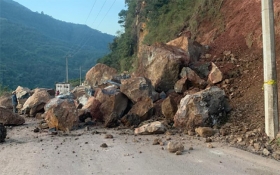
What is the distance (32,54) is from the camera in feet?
234

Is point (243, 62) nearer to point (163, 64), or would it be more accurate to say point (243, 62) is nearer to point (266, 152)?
point (163, 64)

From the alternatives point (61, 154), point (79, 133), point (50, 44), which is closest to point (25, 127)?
point (79, 133)

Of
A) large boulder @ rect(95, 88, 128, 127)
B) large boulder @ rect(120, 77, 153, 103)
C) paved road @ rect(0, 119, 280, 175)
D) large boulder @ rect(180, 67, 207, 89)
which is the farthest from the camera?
large boulder @ rect(95, 88, 128, 127)

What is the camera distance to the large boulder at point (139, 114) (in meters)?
10.6

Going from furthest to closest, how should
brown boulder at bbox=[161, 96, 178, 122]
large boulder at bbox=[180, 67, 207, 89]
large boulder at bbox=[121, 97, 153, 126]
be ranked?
large boulder at bbox=[180, 67, 207, 89], large boulder at bbox=[121, 97, 153, 126], brown boulder at bbox=[161, 96, 178, 122]

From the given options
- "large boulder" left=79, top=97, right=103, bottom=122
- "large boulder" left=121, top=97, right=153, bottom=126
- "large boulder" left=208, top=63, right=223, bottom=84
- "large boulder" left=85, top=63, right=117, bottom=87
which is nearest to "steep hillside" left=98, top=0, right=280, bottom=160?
"large boulder" left=208, top=63, right=223, bottom=84

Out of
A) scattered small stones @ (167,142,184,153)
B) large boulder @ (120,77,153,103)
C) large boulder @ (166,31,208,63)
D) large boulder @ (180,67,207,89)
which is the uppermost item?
large boulder @ (166,31,208,63)

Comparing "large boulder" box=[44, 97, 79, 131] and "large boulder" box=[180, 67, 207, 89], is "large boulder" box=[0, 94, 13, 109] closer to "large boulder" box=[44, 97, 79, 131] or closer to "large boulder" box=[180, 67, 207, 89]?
A: "large boulder" box=[44, 97, 79, 131]

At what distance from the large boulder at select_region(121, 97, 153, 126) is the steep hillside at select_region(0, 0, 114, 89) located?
38.4m

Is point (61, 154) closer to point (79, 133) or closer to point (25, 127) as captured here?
point (79, 133)

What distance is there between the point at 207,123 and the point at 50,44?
8281 cm

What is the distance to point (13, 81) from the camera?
52.3 m

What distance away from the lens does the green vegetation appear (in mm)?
17281

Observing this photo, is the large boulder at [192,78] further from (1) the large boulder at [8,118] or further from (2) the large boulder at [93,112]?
(1) the large boulder at [8,118]
